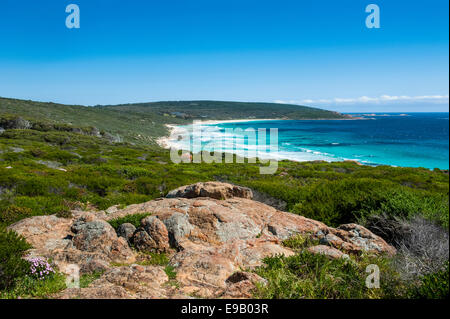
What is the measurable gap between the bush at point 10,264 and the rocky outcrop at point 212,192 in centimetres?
453

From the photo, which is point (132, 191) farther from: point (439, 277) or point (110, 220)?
point (439, 277)

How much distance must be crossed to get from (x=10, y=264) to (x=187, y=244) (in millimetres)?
3116

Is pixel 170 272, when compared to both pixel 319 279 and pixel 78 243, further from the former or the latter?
pixel 319 279

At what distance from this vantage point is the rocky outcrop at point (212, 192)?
8.26m

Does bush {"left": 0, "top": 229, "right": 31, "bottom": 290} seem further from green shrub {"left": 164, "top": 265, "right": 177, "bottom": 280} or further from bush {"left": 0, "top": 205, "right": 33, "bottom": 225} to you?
bush {"left": 0, "top": 205, "right": 33, "bottom": 225}

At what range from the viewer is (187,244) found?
580 centimetres

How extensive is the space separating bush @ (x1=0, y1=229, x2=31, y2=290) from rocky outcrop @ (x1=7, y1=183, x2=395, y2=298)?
648mm

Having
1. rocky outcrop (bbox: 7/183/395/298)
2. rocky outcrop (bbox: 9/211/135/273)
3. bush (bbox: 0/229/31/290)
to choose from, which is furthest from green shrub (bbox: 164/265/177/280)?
bush (bbox: 0/229/31/290)

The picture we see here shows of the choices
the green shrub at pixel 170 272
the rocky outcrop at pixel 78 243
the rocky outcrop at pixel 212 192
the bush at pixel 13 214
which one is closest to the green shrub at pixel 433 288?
the green shrub at pixel 170 272

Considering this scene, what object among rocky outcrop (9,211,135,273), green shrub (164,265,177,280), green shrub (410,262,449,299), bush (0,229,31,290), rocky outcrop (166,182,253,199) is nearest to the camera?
green shrub (410,262,449,299)

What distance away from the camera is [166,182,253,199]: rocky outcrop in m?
8.26

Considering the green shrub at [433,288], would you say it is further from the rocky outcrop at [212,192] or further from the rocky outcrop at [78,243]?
the rocky outcrop at [212,192]
